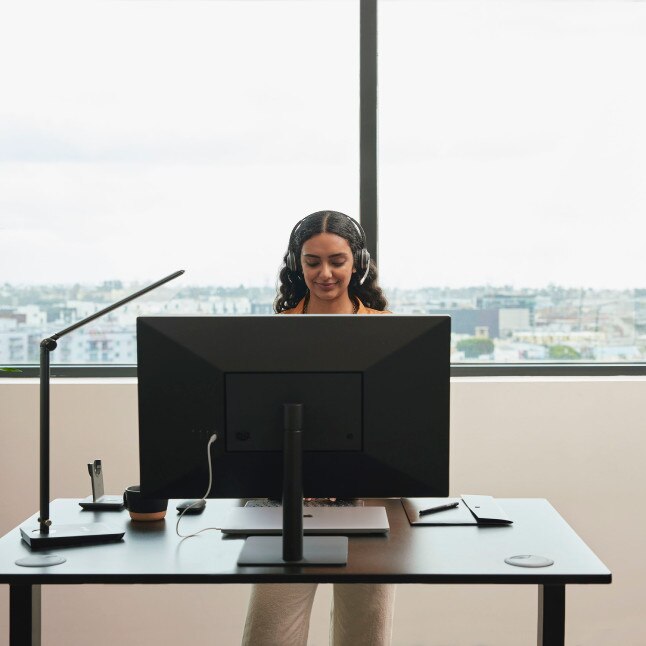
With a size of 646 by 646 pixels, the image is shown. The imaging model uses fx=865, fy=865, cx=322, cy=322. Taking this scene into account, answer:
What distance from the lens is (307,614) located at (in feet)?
6.21

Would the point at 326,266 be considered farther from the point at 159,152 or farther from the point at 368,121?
the point at 159,152

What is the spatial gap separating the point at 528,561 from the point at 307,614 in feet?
2.02

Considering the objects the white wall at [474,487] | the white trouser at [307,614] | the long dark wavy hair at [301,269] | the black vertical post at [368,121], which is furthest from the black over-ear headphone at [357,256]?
the white trouser at [307,614]

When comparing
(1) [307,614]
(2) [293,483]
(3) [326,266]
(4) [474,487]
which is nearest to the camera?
(2) [293,483]

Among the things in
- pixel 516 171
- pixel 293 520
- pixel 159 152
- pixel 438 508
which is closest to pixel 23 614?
pixel 293 520

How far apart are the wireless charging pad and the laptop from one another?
253 mm

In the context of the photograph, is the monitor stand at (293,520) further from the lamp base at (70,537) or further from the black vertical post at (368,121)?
the black vertical post at (368,121)

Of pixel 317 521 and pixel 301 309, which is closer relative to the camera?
pixel 317 521

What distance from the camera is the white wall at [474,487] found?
9.40 feet

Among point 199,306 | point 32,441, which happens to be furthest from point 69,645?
point 199,306

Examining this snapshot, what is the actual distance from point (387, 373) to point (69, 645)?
1.94 meters

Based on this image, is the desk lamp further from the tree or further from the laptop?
the tree

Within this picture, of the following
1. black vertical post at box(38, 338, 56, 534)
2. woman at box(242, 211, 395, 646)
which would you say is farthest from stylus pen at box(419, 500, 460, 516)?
black vertical post at box(38, 338, 56, 534)

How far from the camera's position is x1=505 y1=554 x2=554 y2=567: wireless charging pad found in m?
1.46
